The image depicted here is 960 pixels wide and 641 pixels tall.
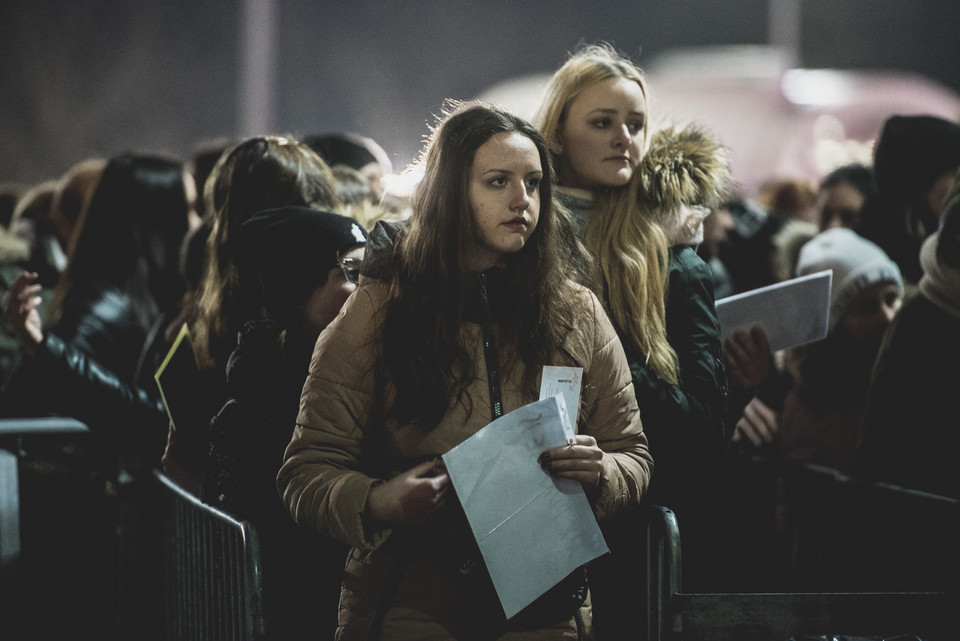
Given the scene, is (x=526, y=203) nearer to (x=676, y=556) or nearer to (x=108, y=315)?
(x=676, y=556)

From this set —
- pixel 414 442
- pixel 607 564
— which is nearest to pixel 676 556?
pixel 607 564

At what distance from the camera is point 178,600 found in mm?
3320

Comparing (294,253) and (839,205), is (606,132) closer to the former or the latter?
(294,253)

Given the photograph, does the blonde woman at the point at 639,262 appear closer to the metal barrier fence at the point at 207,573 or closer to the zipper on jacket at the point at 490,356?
the zipper on jacket at the point at 490,356

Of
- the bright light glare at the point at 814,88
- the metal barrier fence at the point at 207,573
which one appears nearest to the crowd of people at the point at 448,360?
the metal barrier fence at the point at 207,573

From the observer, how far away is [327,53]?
1467cm

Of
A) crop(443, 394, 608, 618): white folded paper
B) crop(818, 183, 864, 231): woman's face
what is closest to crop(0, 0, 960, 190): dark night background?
crop(818, 183, 864, 231): woman's face

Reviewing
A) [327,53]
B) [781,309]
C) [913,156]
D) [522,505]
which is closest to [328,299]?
[522,505]

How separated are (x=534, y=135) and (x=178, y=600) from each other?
198 cm

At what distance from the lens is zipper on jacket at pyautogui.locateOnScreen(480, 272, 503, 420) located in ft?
7.39

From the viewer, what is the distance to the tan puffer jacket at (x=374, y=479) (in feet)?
7.20

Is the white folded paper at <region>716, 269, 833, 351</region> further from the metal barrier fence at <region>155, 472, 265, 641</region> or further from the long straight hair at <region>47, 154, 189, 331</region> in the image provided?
the long straight hair at <region>47, 154, 189, 331</region>

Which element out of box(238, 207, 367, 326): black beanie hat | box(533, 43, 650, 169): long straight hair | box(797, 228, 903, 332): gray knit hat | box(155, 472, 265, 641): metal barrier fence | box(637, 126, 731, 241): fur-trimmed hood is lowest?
box(155, 472, 265, 641): metal barrier fence

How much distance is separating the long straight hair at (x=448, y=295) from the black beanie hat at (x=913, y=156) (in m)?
2.54
